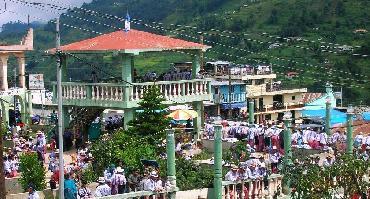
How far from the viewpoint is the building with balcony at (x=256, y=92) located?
55.0 m

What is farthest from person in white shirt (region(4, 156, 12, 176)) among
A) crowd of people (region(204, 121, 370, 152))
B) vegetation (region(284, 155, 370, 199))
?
vegetation (region(284, 155, 370, 199))

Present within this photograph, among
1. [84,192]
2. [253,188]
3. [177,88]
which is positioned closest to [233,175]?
[253,188]

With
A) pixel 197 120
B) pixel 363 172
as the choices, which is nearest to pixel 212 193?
pixel 363 172

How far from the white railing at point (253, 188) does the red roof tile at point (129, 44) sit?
8398 millimetres

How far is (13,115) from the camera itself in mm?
31672

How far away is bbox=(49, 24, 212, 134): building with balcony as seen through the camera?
24000mm

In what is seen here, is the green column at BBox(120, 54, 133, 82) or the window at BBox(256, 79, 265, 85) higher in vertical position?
the green column at BBox(120, 54, 133, 82)

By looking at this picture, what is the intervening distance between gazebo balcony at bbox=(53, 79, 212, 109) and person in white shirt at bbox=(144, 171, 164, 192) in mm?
8239

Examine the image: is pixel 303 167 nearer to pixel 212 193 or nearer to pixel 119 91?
pixel 212 193

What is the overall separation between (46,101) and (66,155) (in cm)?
2713

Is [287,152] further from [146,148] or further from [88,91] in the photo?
[88,91]

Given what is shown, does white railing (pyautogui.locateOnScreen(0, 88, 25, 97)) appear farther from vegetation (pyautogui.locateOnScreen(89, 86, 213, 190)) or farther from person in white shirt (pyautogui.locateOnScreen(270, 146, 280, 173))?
person in white shirt (pyautogui.locateOnScreen(270, 146, 280, 173))

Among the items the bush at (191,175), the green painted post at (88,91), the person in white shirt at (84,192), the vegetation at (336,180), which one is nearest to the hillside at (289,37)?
the green painted post at (88,91)

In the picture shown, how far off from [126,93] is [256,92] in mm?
39399
